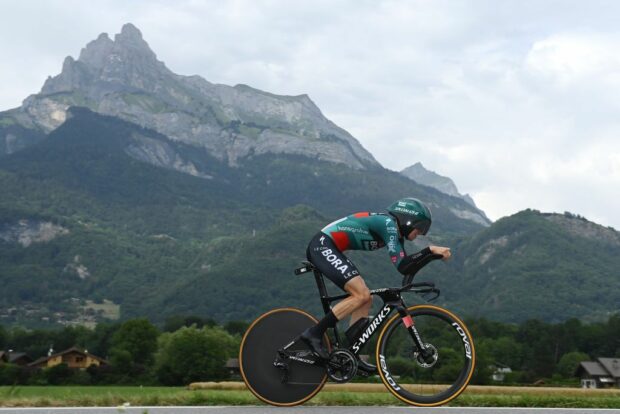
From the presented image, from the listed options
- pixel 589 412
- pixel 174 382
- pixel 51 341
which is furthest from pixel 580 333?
pixel 589 412

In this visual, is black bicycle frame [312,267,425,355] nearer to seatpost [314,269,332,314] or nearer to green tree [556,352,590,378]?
seatpost [314,269,332,314]

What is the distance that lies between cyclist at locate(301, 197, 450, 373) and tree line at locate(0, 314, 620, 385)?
53.5 metres

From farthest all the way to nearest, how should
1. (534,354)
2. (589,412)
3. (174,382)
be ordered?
1. (534,354)
2. (174,382)
3. (589,412)

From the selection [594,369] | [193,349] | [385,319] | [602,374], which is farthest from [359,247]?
[193,349]

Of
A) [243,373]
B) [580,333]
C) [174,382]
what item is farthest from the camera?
[580,333]

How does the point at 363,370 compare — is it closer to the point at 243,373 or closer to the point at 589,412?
the point at 243,373

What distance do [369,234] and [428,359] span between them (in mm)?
1573

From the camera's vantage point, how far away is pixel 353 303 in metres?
9.12

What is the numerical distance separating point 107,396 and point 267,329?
2013 millimetres

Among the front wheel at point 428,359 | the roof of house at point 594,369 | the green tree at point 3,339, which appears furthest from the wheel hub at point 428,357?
the green tree at point 3,339

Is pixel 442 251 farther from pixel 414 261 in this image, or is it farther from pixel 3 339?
pixel 3 339

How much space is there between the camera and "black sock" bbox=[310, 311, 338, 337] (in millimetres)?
9125

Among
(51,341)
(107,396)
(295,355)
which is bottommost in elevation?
(51,341)

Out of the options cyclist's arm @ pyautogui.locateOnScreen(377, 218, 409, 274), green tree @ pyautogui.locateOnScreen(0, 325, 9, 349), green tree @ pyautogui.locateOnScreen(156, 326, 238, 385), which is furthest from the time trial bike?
green tree @ pyautogui.locateOnScreen(0, 325, 9, 349)
